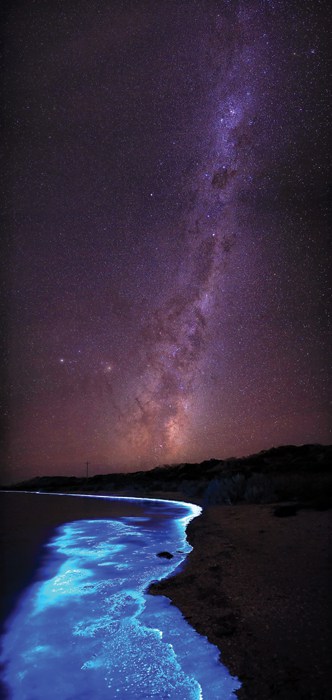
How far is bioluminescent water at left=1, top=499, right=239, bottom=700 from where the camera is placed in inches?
107

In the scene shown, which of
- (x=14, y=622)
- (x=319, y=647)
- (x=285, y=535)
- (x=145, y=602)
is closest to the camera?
(x=319, y=647)

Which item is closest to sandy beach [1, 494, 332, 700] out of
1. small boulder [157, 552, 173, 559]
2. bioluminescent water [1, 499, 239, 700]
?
bioluminescent water [1, 499, 239, 700]

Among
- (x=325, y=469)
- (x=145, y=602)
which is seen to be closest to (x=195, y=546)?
(x=145, y=602)

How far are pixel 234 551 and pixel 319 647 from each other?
3492 millimetres

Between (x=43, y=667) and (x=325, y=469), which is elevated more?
(x=325, y=469)

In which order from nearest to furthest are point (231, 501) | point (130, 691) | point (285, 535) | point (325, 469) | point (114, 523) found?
point (130, 691) < point (285, 535) < point (114, 523) < point (231, 501) < point (325, 469)

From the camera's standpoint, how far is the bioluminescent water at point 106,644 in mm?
2730

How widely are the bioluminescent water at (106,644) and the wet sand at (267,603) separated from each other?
0.19 metres

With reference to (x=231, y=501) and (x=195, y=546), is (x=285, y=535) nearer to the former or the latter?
(x=195, y=546)

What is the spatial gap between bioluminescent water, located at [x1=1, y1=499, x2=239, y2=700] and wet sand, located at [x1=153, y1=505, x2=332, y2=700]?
19cm

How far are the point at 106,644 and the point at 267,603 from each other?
1514mm

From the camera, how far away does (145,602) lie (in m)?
4.40

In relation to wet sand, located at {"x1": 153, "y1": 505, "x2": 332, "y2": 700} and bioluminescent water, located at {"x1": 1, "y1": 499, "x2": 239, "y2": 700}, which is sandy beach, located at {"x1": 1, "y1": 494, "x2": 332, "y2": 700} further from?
bioluminescent water, located at {"x1": 1, "y1": 499, "x2": 239, "y2": 700}

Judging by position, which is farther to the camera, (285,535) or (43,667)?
(285,535)
